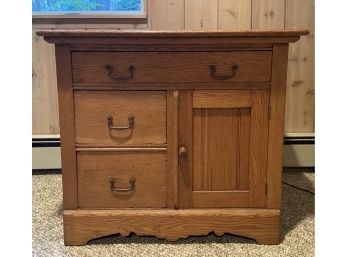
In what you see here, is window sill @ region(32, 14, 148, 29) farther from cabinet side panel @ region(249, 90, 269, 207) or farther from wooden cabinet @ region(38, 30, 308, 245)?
cabinet side panel @ region(249, 90, 269, 207)

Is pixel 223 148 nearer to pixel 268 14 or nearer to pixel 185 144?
pixel 185 144

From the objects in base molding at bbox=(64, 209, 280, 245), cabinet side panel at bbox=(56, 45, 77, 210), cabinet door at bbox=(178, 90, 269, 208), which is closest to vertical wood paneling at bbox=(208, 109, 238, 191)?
cabinet door at bbox=(178, 90, 269, 208)

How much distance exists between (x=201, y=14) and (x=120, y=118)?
0.92 m

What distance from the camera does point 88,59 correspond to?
1281mm

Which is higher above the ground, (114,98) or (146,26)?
(146,26)

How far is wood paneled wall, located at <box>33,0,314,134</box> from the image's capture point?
1972 mm

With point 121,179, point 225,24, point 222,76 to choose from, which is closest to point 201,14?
point 225,24

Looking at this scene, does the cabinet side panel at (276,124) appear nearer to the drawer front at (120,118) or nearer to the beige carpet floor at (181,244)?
the beige carpet floor at (181,244)
